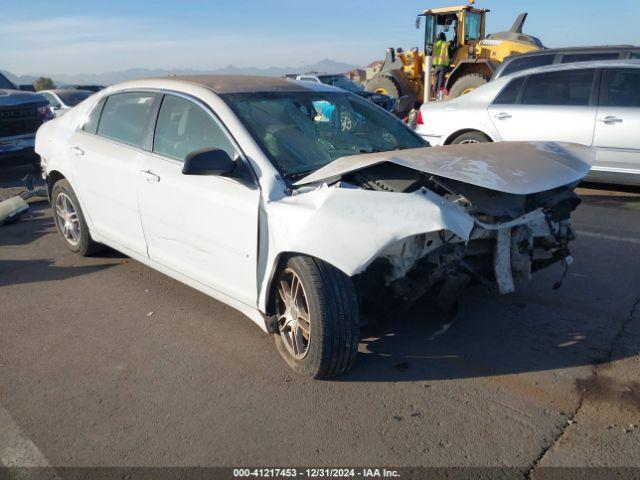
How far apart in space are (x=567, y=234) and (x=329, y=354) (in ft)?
5.56

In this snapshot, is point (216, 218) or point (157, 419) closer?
point (157, 419)

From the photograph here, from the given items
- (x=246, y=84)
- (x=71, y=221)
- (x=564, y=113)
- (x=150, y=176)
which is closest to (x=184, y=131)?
(x=150, y=176)

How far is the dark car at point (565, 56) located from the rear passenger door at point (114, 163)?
20.6 ft

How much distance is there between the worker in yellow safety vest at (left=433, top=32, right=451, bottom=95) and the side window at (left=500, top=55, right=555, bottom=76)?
6.36 m

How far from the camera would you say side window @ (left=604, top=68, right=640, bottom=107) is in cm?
671

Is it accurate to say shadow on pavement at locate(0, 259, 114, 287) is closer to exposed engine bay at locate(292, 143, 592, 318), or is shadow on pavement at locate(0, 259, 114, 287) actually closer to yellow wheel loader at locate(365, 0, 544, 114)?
exposed engine bay at locate(292, 143, 592, 318)

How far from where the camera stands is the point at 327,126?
13.2ft

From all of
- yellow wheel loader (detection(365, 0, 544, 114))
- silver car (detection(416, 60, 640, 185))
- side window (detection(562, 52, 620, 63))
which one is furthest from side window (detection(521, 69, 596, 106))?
yellow wheel loader (detection(365, 0, 544, 114))

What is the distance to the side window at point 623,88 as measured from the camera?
671 cm

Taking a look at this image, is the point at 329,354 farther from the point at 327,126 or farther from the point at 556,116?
the point at 556,116

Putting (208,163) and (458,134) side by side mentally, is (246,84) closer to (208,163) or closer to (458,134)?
(208,163)

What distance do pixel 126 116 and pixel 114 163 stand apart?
45 centimetres

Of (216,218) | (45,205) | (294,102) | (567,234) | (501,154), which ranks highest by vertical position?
(294,102)

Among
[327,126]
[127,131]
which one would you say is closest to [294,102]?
[327,126]
